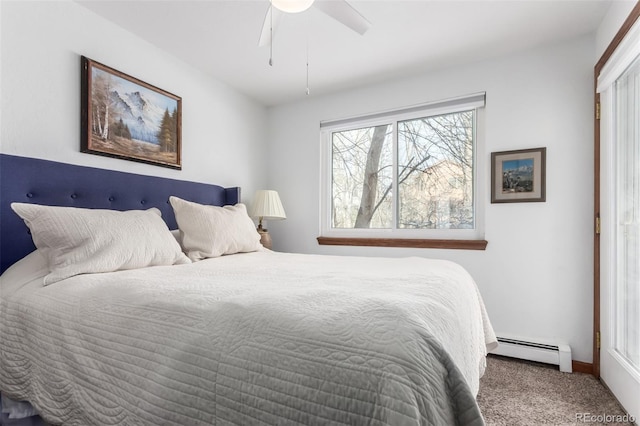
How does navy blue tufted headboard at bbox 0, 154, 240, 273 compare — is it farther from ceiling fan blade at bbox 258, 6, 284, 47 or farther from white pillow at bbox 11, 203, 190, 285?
ceiling fan blade at bbox 258, 6, 284, 47

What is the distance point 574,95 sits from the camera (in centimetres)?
237

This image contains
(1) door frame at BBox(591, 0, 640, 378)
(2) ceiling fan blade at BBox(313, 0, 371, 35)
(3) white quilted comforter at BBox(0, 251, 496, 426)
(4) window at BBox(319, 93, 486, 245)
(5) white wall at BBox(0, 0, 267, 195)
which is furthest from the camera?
(4) window at BBox(319, 93, 486, 245)

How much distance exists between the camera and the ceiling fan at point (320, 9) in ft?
4.68

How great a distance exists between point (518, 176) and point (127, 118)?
2.92 m

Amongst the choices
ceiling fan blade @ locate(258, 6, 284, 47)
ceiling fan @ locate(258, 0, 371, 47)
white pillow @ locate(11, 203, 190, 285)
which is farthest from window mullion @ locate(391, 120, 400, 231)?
white pillow @ locate(11, 203, 190, 285)

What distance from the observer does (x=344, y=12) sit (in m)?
1.59

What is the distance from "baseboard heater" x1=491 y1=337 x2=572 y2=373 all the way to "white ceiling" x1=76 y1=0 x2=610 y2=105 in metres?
2.23

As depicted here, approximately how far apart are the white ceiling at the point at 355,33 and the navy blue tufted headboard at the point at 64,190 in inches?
41.2

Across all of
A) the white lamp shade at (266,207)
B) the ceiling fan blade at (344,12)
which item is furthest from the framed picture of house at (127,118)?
the ceiling fan blade at (344,12)

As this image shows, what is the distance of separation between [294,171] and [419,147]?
1.35 metres

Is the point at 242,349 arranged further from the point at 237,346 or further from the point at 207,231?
the point at 207,231

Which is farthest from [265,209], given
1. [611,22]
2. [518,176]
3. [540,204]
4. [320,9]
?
[611,22]

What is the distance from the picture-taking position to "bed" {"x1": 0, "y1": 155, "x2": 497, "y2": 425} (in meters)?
0.65

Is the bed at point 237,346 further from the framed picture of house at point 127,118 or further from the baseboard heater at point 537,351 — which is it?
the baseboard heater at point 537,351
